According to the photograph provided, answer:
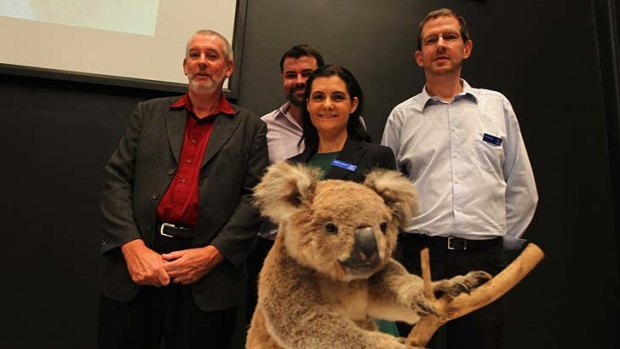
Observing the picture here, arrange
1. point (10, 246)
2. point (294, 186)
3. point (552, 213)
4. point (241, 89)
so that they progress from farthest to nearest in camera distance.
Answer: point (552, 213) → point (241, 89) → point (10, 246) → point (294, 186)

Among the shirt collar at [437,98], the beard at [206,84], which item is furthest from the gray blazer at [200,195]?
the shirt collar at [437,98]

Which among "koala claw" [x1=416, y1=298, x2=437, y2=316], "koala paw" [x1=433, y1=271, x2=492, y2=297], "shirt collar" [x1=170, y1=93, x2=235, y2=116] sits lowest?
"koala claw" [x1=416, y1=298, x2=437, y2=316]

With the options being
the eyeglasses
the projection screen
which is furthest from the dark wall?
the eyeglasses

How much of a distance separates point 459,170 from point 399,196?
2.80 feet

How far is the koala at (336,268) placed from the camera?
0.67 meters

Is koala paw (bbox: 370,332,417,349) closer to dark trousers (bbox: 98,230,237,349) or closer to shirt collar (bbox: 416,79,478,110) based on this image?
dark trousers (bbox: 98,230,237,349)

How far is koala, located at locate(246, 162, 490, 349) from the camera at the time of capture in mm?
668

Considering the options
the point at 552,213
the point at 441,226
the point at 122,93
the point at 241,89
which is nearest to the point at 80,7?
the point at 122,93

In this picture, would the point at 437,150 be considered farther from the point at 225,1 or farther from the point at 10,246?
the point at 10,246

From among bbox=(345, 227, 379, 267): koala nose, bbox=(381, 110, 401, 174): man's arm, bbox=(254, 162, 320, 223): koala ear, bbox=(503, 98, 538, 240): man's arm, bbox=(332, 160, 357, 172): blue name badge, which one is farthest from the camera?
bbox=(381, 110, 401, 174): man's arm

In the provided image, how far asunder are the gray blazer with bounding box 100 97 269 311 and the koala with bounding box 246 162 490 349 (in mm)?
723

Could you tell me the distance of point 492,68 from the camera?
3.05m

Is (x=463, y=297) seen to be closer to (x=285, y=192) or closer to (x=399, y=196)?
(x=399, y=196)

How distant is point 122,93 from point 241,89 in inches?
28.0
